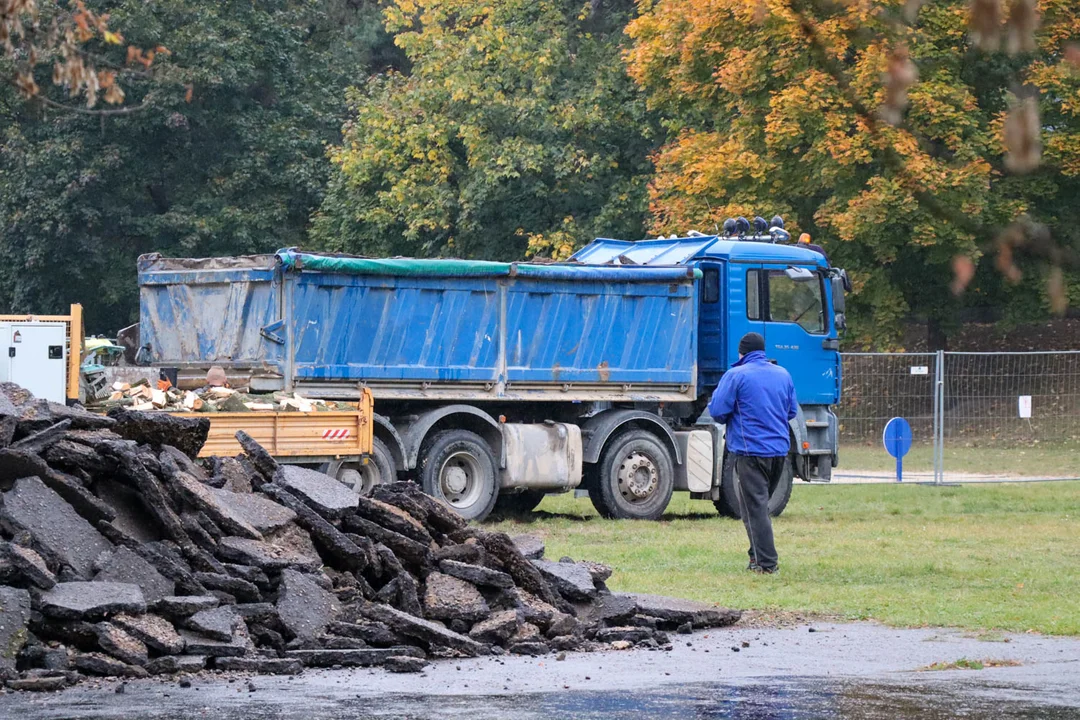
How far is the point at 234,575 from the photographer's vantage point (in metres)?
9.70

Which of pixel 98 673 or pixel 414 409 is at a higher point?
pixel 414 409

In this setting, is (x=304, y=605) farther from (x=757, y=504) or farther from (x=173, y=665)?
(x=757, y=504)

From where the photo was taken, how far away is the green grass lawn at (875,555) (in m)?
11.5

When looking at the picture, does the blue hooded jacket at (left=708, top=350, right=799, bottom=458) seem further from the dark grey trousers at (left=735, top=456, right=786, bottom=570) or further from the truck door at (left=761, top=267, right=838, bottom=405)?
the truck door at (left=761, top=267, right=838, bottom=405)

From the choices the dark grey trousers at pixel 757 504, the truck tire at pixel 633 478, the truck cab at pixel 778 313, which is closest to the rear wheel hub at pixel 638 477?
the truck tire at pixel 633 478

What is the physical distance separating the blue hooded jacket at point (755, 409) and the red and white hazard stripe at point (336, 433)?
455 cm

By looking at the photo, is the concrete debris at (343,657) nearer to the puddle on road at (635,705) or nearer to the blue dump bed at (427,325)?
the puddle on road at (635,705)

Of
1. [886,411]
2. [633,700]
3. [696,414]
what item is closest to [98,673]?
[633,700]

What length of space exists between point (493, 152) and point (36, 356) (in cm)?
1788

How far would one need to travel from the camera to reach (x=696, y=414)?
20641 millimetres

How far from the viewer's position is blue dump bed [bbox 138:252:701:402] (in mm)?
17281

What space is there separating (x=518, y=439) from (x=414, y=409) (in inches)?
51.4

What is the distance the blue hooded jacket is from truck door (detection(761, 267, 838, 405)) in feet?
19.5

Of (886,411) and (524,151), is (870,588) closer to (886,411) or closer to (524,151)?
(886,411)
